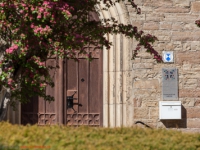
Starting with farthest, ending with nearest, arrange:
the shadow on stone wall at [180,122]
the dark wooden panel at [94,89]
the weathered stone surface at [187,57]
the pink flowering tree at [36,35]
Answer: the dark wooden panel at [94,89] < the weathered stone surface at [187,57] < the shadow on stone wall at [180,122] < the pink flowering tree at [36,35]

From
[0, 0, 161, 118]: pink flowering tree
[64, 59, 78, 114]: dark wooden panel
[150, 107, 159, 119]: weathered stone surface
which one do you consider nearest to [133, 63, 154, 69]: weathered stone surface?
[150, 107, 159, 119]: weathered stone surface

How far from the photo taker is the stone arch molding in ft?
38.8

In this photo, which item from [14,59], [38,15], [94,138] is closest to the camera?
[94,138]

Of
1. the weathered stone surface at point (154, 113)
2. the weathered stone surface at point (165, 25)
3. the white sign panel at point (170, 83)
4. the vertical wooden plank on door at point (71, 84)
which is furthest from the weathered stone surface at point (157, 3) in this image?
the weathered stone surface at point (154, 113)

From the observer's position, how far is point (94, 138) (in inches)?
241

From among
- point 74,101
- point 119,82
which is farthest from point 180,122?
point 74,101

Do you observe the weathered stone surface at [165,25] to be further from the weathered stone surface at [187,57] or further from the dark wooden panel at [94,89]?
the dark wooden panel at [94,89]

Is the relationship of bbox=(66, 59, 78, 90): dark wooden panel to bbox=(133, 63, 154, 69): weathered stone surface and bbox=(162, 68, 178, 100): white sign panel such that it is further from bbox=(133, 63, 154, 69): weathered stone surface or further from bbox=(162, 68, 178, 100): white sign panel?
bbox=(162, 68, 178, 100): white sign panel

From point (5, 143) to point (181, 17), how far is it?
722 cm

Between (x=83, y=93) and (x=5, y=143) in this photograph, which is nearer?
(x=5, y=143)

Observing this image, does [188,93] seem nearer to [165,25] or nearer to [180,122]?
[180,122]

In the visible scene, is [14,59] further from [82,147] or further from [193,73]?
[193,73]

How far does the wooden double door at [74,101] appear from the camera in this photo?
12008 mm

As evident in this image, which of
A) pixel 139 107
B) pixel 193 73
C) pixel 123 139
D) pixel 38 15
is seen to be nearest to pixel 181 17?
pixel 193 73
